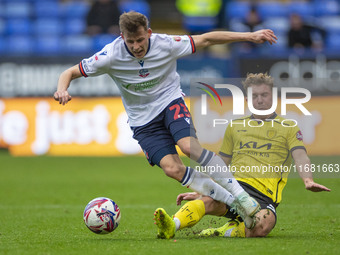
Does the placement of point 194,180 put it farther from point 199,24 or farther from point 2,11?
point 2,11

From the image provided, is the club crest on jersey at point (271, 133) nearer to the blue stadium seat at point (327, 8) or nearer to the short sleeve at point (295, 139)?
the short sleeve at point (295, 139)

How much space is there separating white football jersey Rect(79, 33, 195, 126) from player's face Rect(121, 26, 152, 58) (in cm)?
9

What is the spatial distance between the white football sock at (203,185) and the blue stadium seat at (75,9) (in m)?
12.5

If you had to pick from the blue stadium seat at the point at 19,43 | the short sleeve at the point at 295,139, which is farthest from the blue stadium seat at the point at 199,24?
the short sleeve at the point at 295,139

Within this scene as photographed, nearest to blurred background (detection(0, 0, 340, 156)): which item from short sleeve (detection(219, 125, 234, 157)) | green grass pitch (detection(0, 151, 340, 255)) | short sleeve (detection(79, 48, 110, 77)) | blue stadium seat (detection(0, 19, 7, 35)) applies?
green grass pitch (detection(0, 151, 340, 255))

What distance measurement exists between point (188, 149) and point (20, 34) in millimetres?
12517

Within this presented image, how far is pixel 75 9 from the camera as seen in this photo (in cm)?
1778

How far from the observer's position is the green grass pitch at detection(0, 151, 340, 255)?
5207 millimetres

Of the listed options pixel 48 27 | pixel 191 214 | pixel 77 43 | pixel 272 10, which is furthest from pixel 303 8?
pixel 191 214

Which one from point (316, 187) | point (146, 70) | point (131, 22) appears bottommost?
point (316, 187)

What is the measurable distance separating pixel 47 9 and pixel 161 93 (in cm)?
1245

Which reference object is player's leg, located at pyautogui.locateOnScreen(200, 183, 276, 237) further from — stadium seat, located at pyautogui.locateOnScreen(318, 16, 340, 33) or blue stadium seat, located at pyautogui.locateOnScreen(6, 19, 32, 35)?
blue stadium seat, located at pyautogui.locateOnScreen(6, 19, 32, 35)

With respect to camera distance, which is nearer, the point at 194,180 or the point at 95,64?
the point at 194,180

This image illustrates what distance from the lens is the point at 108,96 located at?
48.0 ft
